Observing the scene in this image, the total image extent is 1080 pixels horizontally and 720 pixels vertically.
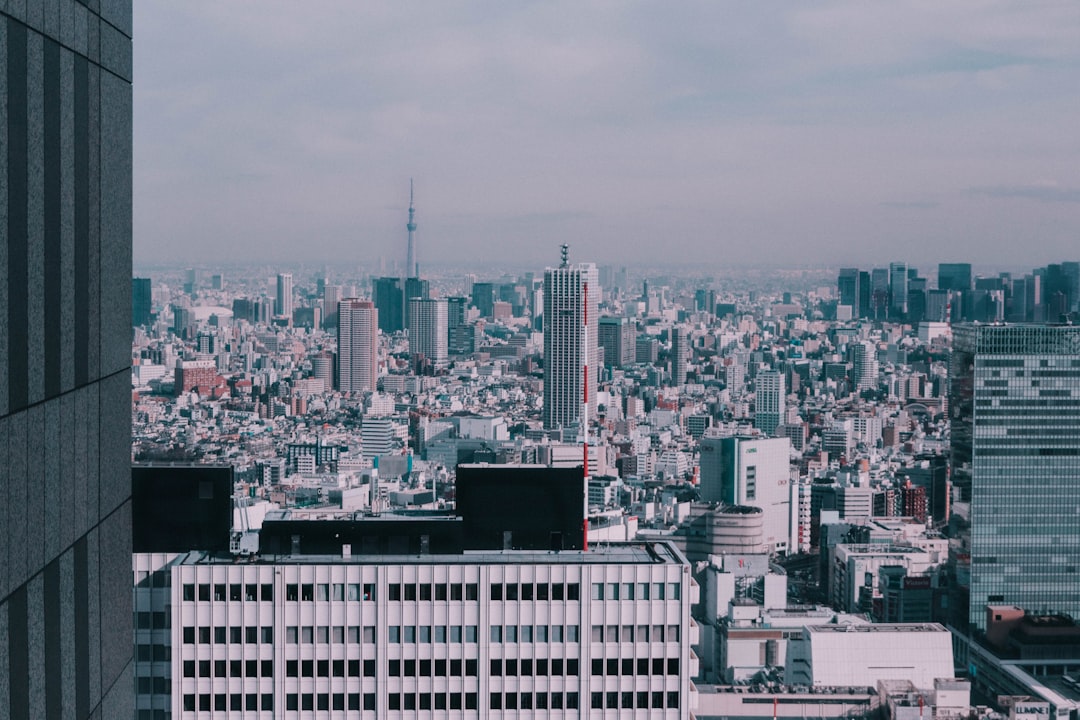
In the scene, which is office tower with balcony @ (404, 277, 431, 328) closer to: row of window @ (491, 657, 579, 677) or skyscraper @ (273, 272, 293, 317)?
skyscraper @ (273, 272, 293, 317)

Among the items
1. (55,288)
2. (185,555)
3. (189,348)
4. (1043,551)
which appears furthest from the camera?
(189,348)

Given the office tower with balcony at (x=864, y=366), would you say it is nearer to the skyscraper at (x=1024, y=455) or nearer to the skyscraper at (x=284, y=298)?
the skyscraper at (x=284, y=298)

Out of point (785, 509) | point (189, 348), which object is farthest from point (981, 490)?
point (189, 348)

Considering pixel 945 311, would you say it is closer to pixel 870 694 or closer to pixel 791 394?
pixel 791 394

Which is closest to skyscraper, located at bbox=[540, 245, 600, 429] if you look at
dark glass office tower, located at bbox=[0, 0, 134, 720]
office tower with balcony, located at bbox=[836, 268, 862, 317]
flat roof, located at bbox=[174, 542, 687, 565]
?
office tower with balcony, located at bbox=[836, 268, 862, 317]

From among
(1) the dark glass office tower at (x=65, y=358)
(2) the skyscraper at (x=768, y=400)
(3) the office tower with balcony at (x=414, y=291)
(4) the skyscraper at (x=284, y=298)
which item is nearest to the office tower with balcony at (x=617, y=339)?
(2) the skyscraper at (x=768, y=400)

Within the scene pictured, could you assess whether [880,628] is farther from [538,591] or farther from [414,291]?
[414,291]

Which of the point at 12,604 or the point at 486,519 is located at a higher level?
the point at 12,604

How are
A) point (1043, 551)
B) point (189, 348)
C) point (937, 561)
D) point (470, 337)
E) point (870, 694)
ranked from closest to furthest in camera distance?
point (870, 694), point (1043, 551), point (937, 561), point (189, 348), point (470, 337)
